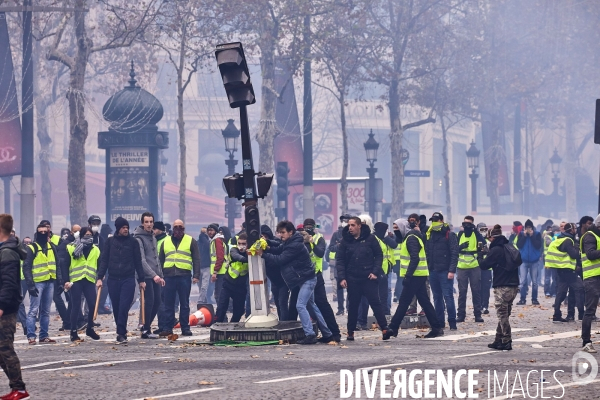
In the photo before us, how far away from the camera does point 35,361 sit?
1429cm

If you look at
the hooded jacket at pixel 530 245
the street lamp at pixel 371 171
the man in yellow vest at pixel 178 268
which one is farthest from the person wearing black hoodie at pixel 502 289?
the street lamp at pixel 371 171

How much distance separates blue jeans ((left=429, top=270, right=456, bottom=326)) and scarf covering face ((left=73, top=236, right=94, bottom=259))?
194 inches

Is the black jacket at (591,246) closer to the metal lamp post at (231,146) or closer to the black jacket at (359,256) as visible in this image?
the black jacket at (359,256)

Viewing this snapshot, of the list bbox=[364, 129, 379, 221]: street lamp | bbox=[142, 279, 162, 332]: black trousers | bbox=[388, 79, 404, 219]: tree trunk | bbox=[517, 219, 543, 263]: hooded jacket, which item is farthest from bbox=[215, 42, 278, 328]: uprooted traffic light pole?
bbox=[388, 79, 404, 219]: tree trunk

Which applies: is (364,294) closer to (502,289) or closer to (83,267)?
(502,289)

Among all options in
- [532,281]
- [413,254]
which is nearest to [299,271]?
[413,254]

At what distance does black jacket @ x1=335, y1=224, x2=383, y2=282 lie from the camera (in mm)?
16547

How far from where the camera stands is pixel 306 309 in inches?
651

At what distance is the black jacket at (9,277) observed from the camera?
10.7 metres

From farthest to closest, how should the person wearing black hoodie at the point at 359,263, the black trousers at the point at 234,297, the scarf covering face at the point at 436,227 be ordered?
the scarf covering face at the point at 436,227 → the black trousers at the point at 234,297 → the person wearing black hoodie at the point at 359,263

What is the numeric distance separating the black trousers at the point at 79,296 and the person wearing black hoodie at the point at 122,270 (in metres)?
0.43

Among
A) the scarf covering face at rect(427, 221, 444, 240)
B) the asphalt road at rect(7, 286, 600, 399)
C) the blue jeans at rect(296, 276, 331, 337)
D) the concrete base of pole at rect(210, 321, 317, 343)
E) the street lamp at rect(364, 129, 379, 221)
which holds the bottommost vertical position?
the asphalt road at rect(7, 286, 600, 399)

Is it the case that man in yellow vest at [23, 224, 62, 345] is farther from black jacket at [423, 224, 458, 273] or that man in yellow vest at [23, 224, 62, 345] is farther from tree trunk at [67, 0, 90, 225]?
tree trunk at [67, 0, 90, 225]

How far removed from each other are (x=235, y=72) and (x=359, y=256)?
113 inches
